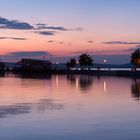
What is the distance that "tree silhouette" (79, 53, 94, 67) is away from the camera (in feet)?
373

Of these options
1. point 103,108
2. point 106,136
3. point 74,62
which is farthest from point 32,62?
point 106,136

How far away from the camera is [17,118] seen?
45.3ft

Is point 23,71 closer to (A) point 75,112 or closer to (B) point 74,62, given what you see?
(B) point 74,62

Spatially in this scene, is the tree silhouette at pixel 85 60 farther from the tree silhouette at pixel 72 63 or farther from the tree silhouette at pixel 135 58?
the tree silhouette at pixel 135 58

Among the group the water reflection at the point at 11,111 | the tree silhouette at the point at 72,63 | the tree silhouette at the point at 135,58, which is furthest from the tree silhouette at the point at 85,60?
the water reflection at the point at 11,111

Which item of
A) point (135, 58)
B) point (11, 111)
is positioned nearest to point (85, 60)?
point (135, 58)

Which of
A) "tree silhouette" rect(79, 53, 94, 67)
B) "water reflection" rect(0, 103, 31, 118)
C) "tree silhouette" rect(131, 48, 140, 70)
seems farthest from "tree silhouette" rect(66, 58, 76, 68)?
"water reflection" rect(0, 103, 31, 118)

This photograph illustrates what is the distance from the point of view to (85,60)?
114 m

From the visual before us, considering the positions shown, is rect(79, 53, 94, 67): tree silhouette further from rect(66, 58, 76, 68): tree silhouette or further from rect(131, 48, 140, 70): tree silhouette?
rect(131, 48, 140, 70): tree silhouette

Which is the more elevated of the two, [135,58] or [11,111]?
[135,58]

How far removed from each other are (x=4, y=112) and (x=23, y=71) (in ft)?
275

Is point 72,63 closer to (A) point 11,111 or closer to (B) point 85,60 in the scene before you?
(B) point 85,60

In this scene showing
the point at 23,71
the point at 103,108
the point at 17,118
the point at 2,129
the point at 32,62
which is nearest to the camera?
the point at 2,129

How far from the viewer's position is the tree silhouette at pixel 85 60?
4481 inches
